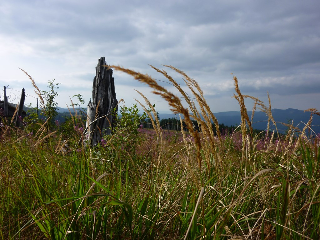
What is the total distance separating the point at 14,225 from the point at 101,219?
0.81 m

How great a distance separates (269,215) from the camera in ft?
6.80

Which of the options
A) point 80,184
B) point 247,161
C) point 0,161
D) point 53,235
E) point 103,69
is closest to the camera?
point 53,235

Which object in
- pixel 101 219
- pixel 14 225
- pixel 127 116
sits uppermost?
pixel 127 116

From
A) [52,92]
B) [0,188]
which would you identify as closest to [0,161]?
[0,188]

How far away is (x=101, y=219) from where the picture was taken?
66.6 inches

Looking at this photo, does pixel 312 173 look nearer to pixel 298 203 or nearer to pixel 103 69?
pixel 298 203

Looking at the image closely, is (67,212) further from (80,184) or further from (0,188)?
(0,188)

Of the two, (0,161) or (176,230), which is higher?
(0,161)

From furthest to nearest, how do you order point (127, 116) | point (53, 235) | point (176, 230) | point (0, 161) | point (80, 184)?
point (127, 116), point (0, 161), point (176, 230), point (80, 184), point (53, 235)

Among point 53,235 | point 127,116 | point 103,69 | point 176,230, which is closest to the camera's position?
point 53,235

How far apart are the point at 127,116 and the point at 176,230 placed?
3.99m

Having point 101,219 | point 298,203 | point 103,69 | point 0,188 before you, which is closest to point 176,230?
point 101,219

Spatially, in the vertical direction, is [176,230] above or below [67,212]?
below

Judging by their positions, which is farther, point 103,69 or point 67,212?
point 103,69
